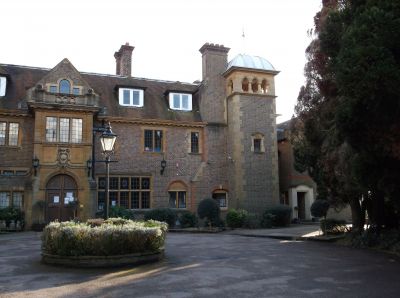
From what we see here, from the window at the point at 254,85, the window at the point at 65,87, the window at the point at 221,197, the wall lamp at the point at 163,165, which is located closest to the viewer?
the window at the point at 65,87

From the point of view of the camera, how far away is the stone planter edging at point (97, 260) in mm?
11664

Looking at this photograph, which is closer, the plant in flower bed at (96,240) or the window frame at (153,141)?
the plant in flower bed at (96,240)

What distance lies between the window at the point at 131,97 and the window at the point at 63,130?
174 inches

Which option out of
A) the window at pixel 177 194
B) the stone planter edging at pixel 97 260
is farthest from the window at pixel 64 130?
the stone planter edging at pixel 97 260

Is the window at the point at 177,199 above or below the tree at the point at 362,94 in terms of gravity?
below

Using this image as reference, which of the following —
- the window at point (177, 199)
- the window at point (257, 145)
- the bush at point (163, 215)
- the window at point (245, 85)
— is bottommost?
the bush at point (163, 215)

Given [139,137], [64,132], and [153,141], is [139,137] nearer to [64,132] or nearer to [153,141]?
[153,141]

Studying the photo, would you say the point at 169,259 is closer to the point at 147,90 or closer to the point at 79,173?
the point at 79,173

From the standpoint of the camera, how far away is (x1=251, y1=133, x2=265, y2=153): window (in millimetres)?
32094

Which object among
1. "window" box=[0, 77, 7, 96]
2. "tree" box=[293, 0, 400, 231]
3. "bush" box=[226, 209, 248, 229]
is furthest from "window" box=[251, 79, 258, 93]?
"window" box=[0, 77, 7, 96]

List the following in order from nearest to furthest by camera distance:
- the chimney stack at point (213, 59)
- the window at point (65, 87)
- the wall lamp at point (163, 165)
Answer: the window at point (65, 87) → the wall lamp at point (163, 165) → the chimney stack at point (213, 59)

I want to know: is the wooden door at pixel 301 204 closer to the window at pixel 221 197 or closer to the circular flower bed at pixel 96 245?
the window at pixel 221 197

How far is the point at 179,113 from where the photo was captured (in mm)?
Result: 32531

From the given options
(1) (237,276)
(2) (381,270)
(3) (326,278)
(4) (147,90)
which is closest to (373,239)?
(2) (381,270)
